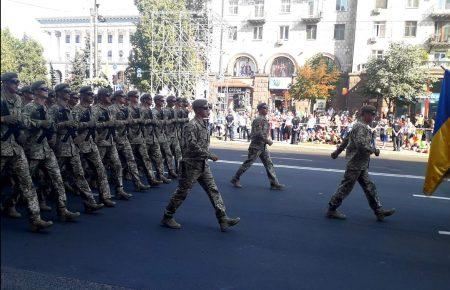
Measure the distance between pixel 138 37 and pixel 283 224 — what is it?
105 ft

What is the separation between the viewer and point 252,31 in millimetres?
Answer: 42531

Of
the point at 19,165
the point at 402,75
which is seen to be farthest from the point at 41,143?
the point at 402,75

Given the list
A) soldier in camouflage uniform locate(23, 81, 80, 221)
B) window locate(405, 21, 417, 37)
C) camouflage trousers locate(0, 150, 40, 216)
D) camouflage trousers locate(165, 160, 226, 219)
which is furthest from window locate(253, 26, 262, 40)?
camouflage trousers locate(0, 150, 40, 216)

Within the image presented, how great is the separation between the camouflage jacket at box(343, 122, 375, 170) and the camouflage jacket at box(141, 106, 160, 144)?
167 inches

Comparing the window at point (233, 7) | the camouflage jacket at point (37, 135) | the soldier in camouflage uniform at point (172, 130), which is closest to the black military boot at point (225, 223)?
the camouflage jacket at point (37, 135)

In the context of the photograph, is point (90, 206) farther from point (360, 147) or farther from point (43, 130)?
point (360, 147)

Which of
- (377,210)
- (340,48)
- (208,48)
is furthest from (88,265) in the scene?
(340,48)

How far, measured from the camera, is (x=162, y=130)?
9891mm

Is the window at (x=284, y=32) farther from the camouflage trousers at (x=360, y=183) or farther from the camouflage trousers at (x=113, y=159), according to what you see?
the camouflage trousers at (x=360, y=183)

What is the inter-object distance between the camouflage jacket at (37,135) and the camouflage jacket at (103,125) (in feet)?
4.76

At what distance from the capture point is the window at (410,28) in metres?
37.7

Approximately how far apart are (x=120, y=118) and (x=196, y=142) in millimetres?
2827

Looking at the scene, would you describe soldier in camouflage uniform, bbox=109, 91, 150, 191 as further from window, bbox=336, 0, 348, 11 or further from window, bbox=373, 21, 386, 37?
window, bbox=336, 0, 348, 11

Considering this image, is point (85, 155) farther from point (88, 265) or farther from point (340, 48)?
point (340, 48)
